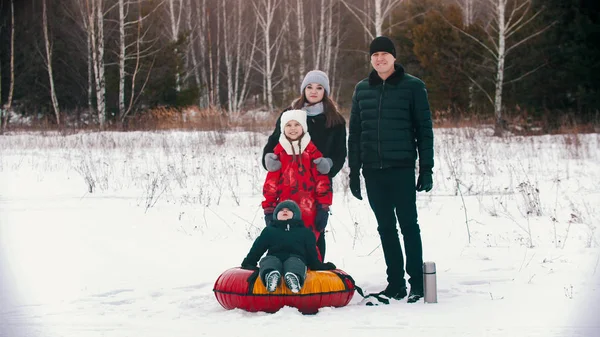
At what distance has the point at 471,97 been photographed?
817 inches

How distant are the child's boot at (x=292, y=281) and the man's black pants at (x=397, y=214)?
0.83 metres

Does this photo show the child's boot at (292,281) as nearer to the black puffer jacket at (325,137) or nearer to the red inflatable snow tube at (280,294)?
the red inflatable snow tube at (280,294)

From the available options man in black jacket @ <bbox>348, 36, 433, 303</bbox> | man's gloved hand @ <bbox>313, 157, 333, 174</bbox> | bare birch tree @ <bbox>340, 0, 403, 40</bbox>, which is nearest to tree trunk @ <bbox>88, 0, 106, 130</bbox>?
bare birch tree @ <bbox>340, 0, 403, 40</bbox>

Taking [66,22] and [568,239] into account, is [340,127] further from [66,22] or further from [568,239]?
[66,22]

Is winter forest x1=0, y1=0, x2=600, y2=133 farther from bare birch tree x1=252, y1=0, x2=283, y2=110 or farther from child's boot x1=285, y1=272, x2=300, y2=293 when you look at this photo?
child's boot x1=285, y1=272, x2=300, y2=293

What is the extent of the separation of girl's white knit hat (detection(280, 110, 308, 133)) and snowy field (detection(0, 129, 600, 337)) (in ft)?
4.45

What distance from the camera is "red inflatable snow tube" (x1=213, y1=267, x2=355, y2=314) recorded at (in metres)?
4.46

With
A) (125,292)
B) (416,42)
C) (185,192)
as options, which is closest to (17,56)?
(416,42)

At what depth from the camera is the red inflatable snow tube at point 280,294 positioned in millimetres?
4461

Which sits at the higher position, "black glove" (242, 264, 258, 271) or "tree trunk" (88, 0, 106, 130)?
"tree trunk" (88, 0, 106, 130)

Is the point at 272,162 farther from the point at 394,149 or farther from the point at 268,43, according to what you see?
the point at 268,43

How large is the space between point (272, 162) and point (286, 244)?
27.8 inches

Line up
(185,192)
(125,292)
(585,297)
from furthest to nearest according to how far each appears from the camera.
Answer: (185,192) < (125,292) < (585,297)

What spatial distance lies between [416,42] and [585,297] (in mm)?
17387
